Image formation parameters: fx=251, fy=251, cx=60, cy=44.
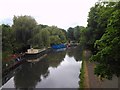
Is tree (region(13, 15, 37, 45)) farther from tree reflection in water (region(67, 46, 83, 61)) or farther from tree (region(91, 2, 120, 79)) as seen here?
tree (region(91, 2, 120, 79))

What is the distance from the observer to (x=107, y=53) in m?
9.80

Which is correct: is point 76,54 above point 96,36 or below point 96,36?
below

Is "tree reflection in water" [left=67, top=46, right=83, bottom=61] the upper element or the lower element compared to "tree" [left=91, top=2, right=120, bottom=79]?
lower

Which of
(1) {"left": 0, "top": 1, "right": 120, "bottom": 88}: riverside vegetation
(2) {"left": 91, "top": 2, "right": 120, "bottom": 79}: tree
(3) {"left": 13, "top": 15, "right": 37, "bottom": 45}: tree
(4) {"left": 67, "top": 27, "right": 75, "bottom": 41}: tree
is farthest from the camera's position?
(4) {"left": 67, "top": 27, "right": 75, "bottom": 41}: tree

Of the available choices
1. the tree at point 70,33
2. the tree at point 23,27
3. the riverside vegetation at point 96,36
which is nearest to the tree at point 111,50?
the riverside vegetation at point 96,36

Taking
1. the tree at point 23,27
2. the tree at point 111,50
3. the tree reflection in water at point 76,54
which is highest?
the tree at point 23,27

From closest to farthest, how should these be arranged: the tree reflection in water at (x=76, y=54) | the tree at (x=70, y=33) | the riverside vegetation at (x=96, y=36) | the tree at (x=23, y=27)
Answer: the riverside vegetation at (x=96, y=36) < the tree at (x=23, y=27) < the tree reflection in water at (x=76, y=54) < the tree at (x=70, y=33)

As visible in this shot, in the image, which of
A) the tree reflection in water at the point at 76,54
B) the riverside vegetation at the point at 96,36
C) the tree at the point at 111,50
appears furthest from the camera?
the tree reflection in water at the point at 76,54

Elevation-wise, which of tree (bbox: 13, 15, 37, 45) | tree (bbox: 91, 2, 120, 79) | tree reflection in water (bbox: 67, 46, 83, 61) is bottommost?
tree reflection in water (bbox: 67, 46, 83, 61)

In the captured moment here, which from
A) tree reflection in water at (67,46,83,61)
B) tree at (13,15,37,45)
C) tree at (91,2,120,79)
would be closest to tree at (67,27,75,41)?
tree reflection in water at (67,46,83,61)

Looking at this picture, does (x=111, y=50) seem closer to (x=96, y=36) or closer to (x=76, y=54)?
(x=96, y=36)

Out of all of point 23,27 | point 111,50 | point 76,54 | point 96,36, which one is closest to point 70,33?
point 76,54

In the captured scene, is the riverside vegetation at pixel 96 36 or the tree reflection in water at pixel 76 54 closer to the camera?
the riverside vegetation at pixel 96 36

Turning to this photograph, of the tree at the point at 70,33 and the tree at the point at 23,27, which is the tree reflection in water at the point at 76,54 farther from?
the tree at the point at 70,33
